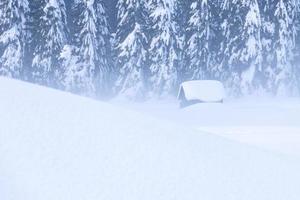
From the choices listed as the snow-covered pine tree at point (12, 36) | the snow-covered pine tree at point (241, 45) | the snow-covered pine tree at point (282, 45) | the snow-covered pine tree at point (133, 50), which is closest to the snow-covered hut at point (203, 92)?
the snow-covered pine tree at point (133, 50)

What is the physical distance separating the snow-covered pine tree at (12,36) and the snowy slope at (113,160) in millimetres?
24139

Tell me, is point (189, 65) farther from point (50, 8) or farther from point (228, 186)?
point (228, 186)

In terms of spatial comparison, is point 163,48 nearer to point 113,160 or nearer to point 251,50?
point 251,50

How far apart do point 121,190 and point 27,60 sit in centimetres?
2644

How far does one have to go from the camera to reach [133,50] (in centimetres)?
2812

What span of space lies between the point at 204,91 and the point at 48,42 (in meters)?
11.6

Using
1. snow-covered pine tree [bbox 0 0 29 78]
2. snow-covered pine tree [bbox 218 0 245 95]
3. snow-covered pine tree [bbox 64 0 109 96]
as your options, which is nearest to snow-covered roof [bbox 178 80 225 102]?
snow-covered pine tree [bbox 218 0 245 95]

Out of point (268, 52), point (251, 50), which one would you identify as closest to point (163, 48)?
point (251, 50)

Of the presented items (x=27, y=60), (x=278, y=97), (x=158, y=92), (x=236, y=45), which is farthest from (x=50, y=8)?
(x=278, y=97)

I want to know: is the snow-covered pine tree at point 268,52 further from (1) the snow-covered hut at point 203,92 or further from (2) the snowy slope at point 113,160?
(2) the snowy slope at point 113,160

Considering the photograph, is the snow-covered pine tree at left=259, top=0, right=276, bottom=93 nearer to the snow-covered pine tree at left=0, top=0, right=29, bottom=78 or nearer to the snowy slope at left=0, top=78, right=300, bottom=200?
the snow-covered pine tree at left=0, top=0, right=29, bottom=78

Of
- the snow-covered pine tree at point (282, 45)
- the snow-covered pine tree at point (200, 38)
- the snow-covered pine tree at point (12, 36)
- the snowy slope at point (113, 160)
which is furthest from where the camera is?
the snow-covered pine tree at point (200, 38)

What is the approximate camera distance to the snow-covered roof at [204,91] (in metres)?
18.6

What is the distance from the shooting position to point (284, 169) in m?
3.57
